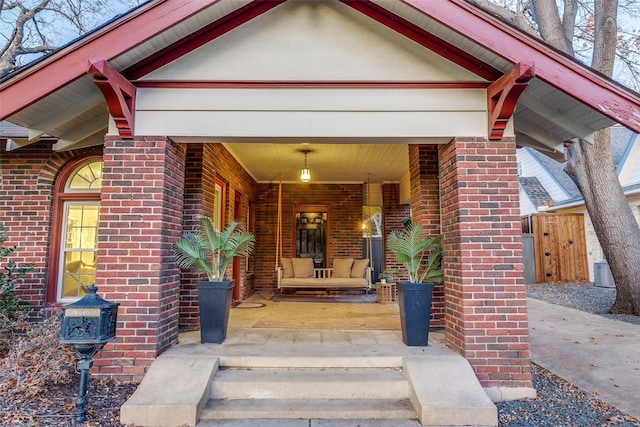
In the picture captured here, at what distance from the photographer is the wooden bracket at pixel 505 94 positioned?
302cm

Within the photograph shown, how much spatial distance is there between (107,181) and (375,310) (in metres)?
4.67

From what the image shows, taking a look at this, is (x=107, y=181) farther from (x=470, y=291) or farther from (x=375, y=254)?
(x=375, y=254)

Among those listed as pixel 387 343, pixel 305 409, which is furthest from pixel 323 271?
pixel 305 409

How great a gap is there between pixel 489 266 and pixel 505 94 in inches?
61.8

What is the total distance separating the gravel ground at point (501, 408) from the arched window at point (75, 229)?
224 cm

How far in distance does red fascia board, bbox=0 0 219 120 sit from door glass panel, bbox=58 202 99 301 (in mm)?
2379

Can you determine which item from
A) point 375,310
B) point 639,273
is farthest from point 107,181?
point 639,273

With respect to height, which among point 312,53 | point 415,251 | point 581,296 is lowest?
point 581,296

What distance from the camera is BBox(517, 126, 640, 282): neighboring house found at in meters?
10.3

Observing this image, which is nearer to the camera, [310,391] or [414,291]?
[310,391]

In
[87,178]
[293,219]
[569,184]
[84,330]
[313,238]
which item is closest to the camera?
[84,330]

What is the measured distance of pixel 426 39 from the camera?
11.9 ft

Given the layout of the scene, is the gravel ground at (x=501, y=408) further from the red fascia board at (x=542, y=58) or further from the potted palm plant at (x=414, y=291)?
the red fascia board at (x=542, y=58)

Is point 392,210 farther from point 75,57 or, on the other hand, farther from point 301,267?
point 75,57
